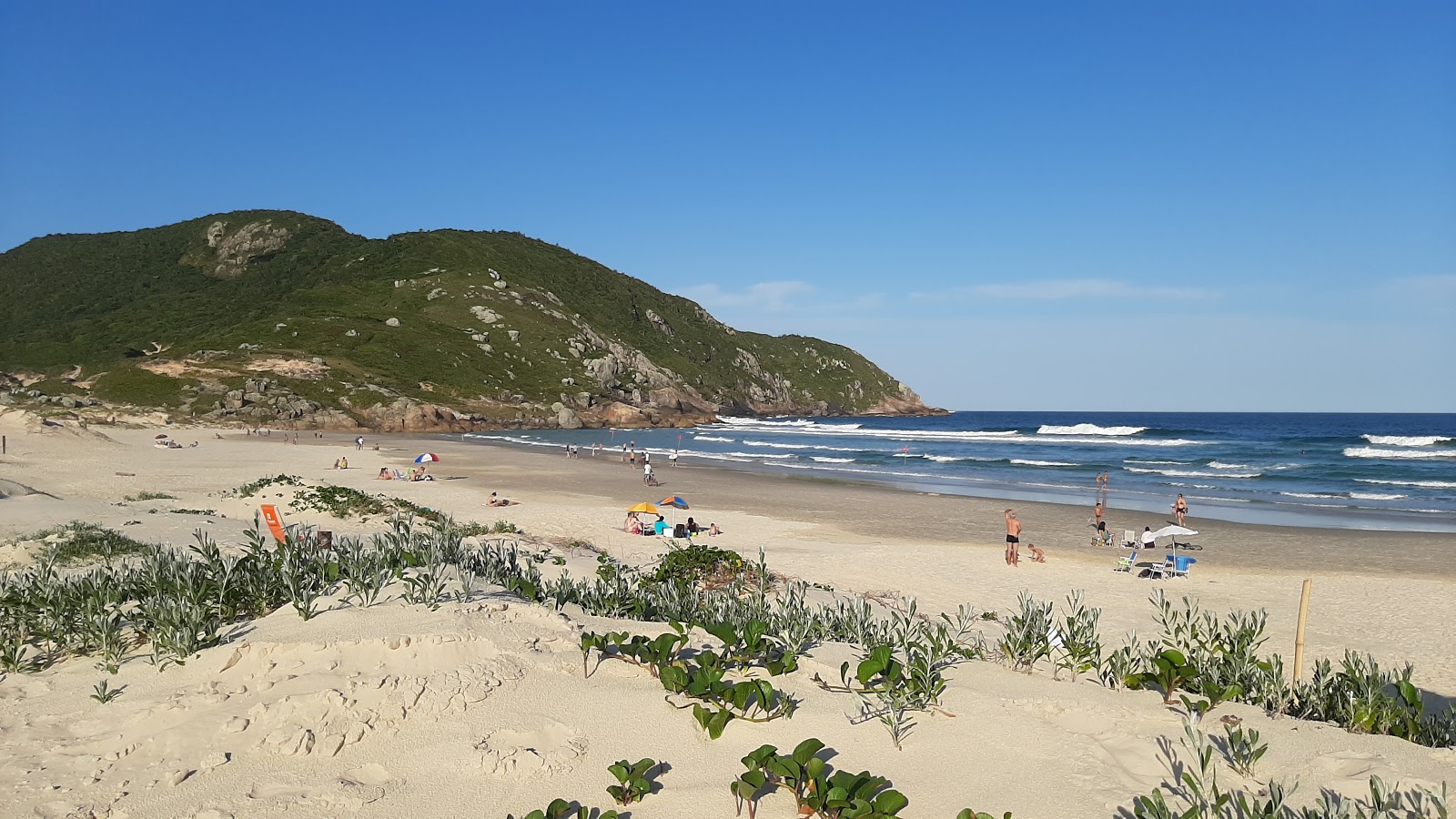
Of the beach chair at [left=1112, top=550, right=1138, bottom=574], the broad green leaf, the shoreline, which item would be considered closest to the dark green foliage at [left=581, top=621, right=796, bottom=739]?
the broad green leaf

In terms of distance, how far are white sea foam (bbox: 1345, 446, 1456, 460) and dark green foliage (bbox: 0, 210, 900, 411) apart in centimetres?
8612

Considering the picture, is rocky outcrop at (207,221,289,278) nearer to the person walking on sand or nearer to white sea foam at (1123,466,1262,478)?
white sea foam at (1123,466,1262,478)

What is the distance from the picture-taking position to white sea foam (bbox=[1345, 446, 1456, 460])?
5713 centimetres

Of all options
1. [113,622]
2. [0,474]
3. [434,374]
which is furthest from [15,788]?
[434,374]

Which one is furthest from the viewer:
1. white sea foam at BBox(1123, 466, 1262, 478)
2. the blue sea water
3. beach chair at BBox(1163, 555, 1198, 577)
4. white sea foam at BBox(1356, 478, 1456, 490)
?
white sea foam at BBox(1123, 466, 1262, 478)

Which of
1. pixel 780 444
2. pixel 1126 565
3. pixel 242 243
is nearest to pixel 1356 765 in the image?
pixel 1126 565

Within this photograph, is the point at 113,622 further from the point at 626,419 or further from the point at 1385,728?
the point at 626,419

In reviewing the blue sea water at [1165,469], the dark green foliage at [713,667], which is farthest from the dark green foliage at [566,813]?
the blue sea water at [1165,469]

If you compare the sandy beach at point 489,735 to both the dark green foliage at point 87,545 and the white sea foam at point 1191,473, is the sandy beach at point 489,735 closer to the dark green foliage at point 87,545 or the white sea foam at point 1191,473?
the dark green foliage at point 87,545

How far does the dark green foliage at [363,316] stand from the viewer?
97625 millimetres

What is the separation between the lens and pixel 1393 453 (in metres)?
59.3

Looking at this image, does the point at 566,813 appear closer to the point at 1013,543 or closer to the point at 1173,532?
the point at 1013,543

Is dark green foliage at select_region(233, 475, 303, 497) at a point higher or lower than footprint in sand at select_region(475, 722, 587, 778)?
lower

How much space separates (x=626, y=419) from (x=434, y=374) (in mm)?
26651
